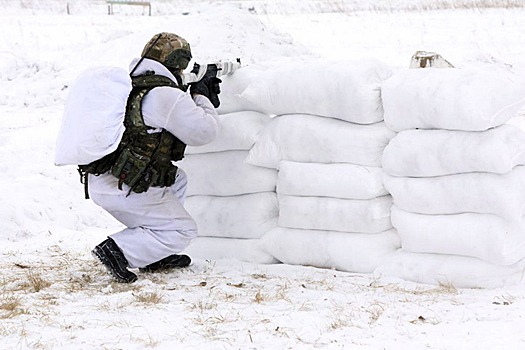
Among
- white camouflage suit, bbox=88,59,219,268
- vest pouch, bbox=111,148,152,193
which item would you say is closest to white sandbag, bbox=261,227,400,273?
white camouflage suit, bbox=88,59,219,268

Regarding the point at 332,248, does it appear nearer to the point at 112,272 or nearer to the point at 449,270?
the point at 449,270

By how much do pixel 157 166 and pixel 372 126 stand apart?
3.79 feet

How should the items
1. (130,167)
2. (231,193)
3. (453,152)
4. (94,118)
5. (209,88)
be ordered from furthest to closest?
(231,193) → (209,88) → (130,167) → (94,118) → (453,152)

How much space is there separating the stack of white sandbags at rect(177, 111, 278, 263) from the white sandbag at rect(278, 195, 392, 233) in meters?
0.19

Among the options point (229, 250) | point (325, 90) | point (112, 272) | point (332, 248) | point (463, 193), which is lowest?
point (229, 250)

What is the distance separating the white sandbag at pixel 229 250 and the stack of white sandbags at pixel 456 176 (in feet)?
2.55

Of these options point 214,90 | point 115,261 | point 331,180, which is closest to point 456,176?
point 331,180

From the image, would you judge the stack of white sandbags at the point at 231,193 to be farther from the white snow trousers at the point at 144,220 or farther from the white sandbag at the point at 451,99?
the white sandbag at the point at 451,99

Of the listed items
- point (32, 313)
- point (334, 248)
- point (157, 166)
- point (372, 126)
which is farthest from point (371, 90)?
point (32, 313)

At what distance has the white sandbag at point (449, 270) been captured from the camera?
421cm

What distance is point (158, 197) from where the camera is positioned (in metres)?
4.68

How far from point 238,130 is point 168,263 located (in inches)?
33.6

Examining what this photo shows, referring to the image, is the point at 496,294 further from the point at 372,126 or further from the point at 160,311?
the point at 160,311

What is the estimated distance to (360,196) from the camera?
4.56 m
